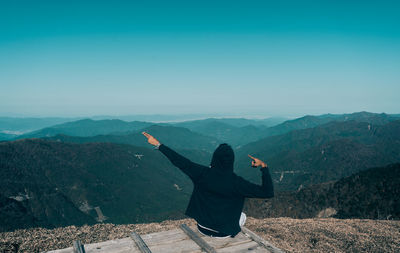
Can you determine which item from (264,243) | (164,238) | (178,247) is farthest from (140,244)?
(264,243)

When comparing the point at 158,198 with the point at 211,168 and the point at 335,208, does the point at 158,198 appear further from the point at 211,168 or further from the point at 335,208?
the point at 211,168

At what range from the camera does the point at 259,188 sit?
23.6 ft

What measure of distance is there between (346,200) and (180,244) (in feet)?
165

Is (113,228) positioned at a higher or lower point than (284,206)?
higher

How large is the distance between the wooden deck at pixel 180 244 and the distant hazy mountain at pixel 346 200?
32.9m

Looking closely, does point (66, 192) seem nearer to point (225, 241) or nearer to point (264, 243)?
point (225, 241)

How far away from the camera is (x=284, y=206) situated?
179 feet

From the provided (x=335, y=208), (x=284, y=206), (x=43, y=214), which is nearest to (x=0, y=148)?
(x=43, y=214)

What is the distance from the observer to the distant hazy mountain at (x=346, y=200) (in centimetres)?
3760

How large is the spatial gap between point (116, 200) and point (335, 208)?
16137 cm

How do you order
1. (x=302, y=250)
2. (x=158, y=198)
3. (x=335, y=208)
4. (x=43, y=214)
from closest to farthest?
1. (x=302, y=250)
2. (x=335, y=208)
3. (x=43, y=214)
4. (x=158, y=198)

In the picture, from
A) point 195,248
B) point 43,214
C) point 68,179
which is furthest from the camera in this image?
point 68,179

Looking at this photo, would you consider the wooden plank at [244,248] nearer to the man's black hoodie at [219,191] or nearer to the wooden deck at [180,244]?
the wooden deck at [180,244]

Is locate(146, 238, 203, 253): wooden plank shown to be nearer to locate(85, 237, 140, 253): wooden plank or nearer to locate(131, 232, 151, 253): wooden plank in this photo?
locate(131, 232, 151, 253): wooden plank
